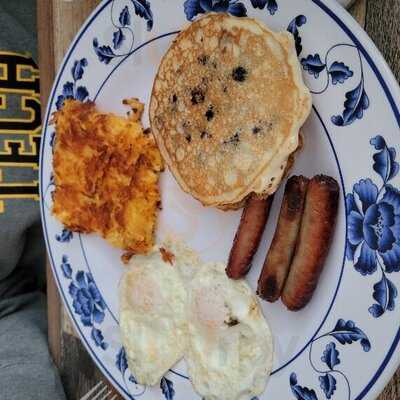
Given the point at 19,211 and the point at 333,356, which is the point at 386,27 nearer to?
the point at 333,356

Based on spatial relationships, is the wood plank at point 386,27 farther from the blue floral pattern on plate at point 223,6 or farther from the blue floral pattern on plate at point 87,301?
the blue floral pattern on plate at point 87,301

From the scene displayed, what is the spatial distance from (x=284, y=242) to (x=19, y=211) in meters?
1.28

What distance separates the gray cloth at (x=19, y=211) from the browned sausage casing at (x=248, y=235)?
107 cm

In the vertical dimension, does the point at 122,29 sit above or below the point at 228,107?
above

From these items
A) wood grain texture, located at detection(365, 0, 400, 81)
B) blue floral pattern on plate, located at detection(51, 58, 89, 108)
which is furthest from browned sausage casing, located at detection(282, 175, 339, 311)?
blue floral pattern on plate, located at detection(51, 58, 89, 108)

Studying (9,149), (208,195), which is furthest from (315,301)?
(9,149)

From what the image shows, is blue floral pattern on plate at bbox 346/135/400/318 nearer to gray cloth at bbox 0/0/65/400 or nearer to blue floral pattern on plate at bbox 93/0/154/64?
blue floral pattern on plate at bbox 93/0/154/64

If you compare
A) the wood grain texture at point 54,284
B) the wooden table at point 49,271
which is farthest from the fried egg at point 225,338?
the wood grain texture at point 54,284

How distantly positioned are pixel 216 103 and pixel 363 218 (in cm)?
47

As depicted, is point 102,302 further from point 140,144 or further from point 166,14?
point 166,14

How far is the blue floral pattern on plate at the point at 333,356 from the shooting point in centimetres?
138

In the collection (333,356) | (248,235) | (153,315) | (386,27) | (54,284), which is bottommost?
(54,284)

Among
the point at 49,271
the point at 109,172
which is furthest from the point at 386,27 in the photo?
the point at 49,271

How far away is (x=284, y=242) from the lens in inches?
56.6
